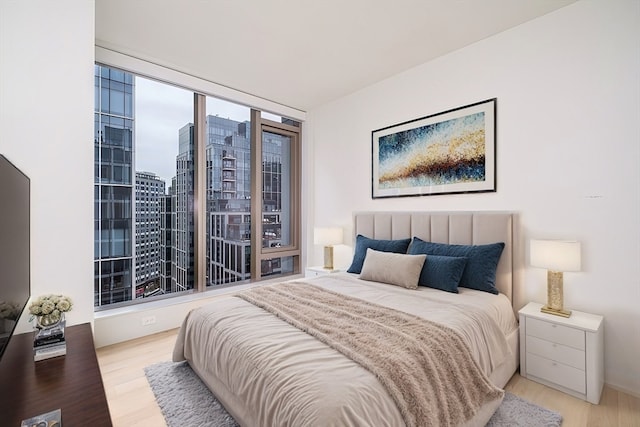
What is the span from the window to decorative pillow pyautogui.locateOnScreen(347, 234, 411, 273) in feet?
5.14

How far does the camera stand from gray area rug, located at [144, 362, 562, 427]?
1.69 metres

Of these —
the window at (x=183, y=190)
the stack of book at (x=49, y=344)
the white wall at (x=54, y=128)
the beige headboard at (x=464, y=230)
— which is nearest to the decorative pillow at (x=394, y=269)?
the beige headboard at (x=464, y=230)

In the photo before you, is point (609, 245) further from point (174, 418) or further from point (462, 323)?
point (174, 418)

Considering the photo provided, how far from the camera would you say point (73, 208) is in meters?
2.16

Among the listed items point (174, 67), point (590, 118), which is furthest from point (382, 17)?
point (174, 67)

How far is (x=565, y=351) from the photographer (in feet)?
6.50

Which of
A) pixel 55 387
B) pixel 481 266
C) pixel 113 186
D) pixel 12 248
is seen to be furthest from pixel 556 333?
pixel 113 186

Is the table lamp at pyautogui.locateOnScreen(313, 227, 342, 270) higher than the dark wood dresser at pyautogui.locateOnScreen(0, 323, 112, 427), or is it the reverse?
the table lamp at pyautogui.locateOnScreen(313, 227, 342, 270)

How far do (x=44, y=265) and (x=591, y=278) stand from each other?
157 inches

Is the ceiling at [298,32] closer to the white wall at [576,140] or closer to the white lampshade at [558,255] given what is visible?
the white wall at [576,140]

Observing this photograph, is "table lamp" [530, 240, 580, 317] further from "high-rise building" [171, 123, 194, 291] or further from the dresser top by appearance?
"high-rise building" [171, 123, 194, 291]

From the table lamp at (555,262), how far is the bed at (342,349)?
0.96 ft

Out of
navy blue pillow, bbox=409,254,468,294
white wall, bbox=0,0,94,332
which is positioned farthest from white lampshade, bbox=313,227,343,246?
white wall, bbox=0,0,94,332

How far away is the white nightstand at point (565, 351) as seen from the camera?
1.89 metres
